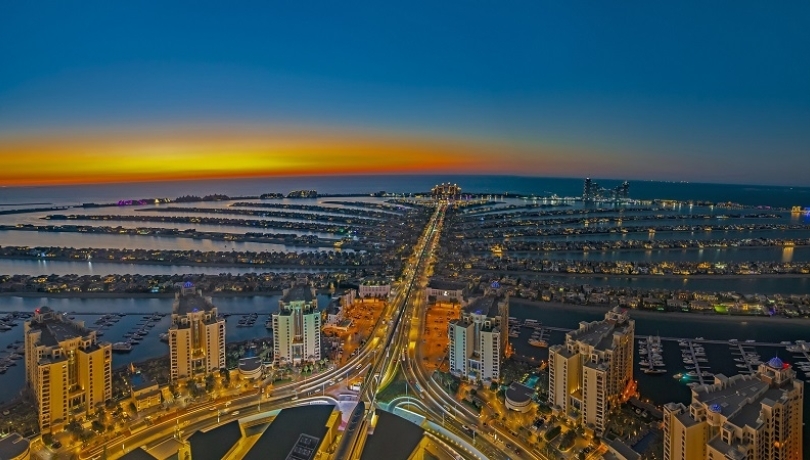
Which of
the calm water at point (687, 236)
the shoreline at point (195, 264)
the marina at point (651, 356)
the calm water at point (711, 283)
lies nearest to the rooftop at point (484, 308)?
the marina at point (651, 356)

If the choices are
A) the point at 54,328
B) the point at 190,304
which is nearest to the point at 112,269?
the point at 190,304

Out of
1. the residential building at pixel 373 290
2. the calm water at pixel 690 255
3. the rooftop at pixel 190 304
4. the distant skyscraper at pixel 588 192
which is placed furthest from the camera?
the distant skyscraper at pixel 588 192

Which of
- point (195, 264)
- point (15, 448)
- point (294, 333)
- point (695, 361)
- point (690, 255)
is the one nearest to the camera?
point (15, 448)

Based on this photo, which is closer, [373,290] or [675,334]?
[675,334]

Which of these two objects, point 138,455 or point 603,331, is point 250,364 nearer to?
point 138,455

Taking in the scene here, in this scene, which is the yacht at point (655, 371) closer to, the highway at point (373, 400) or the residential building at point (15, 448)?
the highway at point (373, 400)

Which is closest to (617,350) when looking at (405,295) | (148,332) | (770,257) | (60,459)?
(405,295)

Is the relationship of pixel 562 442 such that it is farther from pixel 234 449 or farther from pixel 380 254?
pixel 380 254
